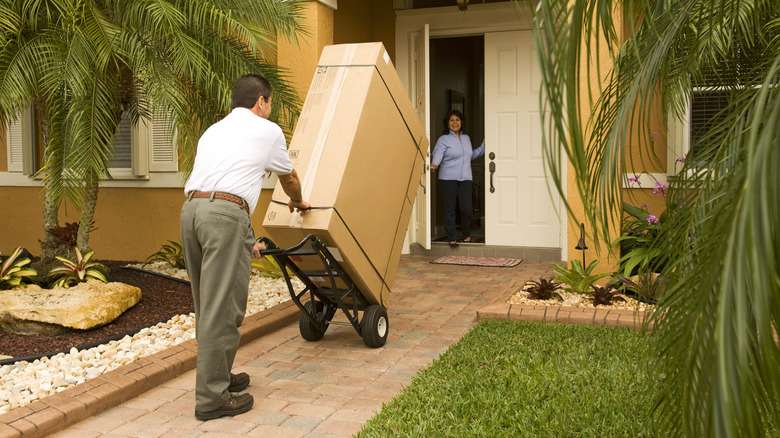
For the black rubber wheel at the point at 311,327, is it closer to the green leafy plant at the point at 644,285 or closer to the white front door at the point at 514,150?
the green leafy plant at the point at 644,285

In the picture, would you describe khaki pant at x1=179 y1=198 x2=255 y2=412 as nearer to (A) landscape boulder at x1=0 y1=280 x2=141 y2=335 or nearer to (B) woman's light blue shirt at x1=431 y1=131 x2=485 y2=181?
(A) landscape boulder at x1=0 y1=280 x2=141 y2=335

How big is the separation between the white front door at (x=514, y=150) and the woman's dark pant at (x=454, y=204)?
45 cm

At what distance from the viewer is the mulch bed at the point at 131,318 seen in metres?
4.93

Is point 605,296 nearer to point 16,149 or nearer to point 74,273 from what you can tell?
point 74,273

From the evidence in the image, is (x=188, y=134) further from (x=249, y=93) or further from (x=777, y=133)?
(x=777, y=133)

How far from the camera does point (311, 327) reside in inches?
209

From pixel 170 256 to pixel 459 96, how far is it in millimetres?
6384

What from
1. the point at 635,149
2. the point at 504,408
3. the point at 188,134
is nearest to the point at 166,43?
the point at 188,134

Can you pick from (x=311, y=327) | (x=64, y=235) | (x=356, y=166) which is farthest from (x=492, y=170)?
(x=64, y=235)

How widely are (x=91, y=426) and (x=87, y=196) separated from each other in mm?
3369

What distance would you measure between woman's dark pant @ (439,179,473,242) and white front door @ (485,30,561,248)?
0.45 meters

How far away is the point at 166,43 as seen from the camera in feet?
19.6

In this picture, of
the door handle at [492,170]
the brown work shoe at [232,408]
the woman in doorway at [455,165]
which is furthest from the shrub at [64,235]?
the door handle at [492,170]

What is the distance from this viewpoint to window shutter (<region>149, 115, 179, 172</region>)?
8.84m
